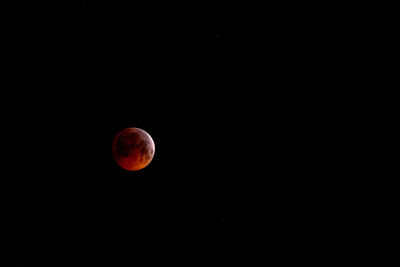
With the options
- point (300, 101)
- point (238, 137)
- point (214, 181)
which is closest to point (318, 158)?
point (300, 101)

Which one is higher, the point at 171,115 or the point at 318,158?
the point at 171,115

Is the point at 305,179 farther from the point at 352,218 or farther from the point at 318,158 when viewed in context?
the point at 352,218

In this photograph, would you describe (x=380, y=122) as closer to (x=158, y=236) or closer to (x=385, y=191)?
(x=385, y=191)

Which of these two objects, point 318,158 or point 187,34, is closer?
point 187,34

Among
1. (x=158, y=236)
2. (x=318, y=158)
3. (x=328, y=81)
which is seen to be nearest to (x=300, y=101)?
(x=328, y=81)

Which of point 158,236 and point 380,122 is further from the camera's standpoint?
A: point 380,122

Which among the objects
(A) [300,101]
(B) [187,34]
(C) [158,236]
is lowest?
(C) [158,236]
